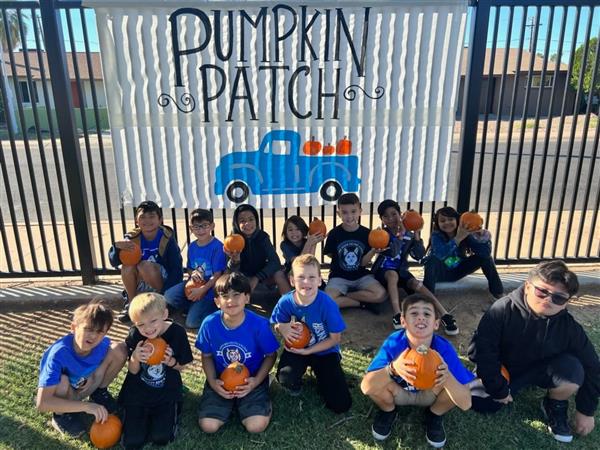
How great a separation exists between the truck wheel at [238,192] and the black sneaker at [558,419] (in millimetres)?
3347

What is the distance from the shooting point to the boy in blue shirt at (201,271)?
4.50 meters

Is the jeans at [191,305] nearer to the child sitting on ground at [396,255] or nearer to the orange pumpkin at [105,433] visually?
the orange pumpkin at [105,433]

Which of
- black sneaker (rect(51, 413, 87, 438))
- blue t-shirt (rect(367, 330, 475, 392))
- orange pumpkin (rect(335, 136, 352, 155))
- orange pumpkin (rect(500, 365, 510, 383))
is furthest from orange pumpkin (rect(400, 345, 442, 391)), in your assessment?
orange pumpkin (rect(335, 136, 352, 155))

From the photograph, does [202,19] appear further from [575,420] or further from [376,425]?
[575,420]

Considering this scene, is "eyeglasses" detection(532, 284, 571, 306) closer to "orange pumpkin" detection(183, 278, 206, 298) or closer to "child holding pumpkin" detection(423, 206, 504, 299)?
"child holding pumpkin" detection(423, 206, 504, 299)

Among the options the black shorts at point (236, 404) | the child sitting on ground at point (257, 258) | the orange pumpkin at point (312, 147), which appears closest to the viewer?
the black shorts at point (236, 404)

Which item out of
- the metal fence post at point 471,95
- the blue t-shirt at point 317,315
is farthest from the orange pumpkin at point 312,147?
the blue t-shirt at point 317,315

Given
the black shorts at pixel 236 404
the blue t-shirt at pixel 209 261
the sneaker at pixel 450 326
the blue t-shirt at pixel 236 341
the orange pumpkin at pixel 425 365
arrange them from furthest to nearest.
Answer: the blue t-shirt at pixel 209 261
the sneaker at pixel 450 326
the blue t-shirt at pixel 236 341
the black shorts at pixel 236 404
the orange pumpkin at pixel 425 365

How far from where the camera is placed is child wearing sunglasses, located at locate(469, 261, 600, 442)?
119 inches

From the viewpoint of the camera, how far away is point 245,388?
10.4 feet

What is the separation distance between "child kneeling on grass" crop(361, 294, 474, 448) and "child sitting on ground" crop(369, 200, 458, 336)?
1551mm

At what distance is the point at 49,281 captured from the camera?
545cm

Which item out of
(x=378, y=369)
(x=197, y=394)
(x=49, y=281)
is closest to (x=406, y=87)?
(x=378, y=369)

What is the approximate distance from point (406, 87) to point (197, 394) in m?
3.51
